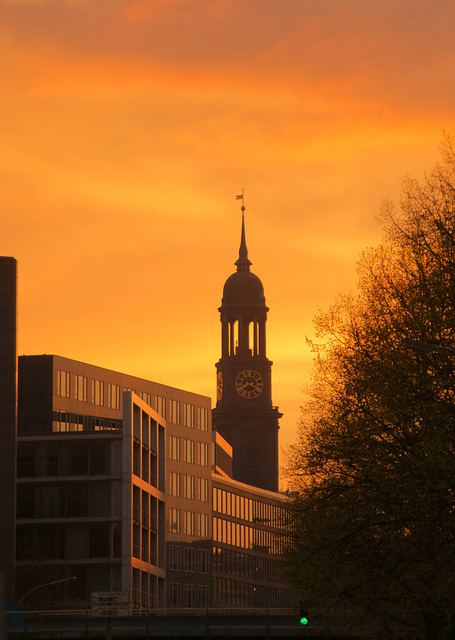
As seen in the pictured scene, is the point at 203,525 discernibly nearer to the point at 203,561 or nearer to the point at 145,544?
the point at 203,561

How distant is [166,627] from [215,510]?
96763 millimetres

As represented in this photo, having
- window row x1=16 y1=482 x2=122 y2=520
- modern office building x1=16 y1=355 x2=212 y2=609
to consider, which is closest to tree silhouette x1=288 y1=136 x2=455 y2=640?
modern office building x1=16 y1=355 x2=212 y2=609

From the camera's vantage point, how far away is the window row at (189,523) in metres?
145

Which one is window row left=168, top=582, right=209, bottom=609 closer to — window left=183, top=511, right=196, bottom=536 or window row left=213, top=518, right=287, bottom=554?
window left=183, top=511, right=196, bottom=536

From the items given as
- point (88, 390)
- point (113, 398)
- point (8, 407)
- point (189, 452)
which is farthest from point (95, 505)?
point (189, 452)

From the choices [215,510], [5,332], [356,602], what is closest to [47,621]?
[356,602]

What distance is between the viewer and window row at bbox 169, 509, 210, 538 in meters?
145

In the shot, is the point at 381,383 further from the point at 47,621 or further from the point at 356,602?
the point at 47,621

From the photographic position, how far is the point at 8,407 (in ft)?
327

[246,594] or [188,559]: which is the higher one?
[188,559]

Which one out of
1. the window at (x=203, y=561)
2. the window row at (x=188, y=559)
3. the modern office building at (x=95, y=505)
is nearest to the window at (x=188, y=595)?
the window row at (x=188, y=559)

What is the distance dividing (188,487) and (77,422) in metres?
18.2

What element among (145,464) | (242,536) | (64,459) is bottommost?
(242,536)

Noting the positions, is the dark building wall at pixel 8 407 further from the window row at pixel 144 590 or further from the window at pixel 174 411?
the window at pixel 174 411
